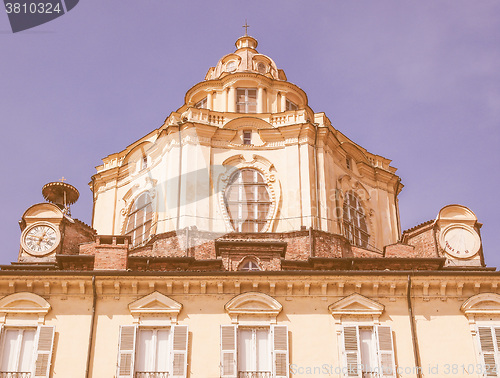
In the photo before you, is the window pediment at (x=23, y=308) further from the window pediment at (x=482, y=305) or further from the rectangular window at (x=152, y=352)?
the window pediment at (x=482, y=305)

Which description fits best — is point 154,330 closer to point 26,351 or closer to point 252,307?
point 252,307

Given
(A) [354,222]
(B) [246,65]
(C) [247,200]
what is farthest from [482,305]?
(B) [246,65]

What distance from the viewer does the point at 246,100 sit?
45562 millimetres

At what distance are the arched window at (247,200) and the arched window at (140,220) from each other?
12.1 feet

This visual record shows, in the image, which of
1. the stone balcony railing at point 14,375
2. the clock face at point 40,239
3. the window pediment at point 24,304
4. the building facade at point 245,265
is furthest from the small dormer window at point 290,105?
the stone balcony railing at point 14,375

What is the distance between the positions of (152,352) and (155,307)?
1416mm

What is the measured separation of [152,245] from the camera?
38.5m

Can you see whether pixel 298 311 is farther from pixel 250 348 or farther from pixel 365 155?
pixel 365 155

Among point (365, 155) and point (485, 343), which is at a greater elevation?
point (365, 155)

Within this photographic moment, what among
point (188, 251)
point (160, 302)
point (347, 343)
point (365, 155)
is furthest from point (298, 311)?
point (365, 155)

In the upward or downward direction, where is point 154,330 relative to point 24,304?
downward

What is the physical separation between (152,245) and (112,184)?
7294 mm

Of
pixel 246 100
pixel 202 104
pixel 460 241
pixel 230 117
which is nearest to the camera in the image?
pixel 460 241

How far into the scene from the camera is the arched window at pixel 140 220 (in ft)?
135
